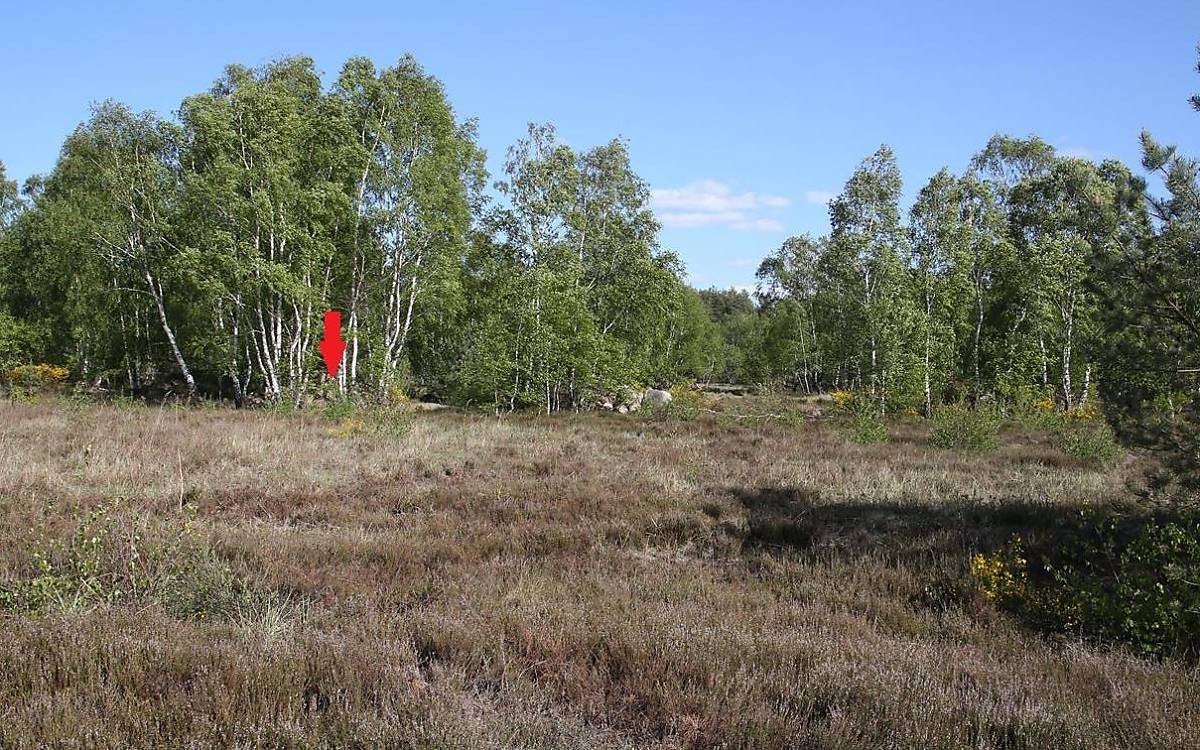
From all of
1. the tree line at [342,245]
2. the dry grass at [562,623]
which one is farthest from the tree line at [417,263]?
the dry grass at [562,623]

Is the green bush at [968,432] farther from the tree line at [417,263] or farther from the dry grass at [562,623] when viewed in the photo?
the tree line at [417,263]

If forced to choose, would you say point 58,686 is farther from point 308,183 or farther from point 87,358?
point 87,358

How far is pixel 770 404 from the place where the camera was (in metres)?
22.5

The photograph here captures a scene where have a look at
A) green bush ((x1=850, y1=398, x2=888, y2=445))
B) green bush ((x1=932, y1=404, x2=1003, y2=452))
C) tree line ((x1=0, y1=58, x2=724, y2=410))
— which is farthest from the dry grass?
tree line ((x1=0, y1=58, x2=724, y2=410))

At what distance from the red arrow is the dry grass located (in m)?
11.4

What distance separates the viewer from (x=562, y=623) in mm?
4648

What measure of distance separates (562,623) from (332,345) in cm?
2002

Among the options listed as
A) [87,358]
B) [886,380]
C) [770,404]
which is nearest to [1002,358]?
[886,380]

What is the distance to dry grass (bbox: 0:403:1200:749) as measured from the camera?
3291 millimetres

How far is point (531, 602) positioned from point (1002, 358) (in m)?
26.4

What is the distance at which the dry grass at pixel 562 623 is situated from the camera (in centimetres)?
329

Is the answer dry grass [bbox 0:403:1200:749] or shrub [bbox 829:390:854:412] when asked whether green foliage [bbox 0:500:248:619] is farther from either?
shrub [bbox 829:390:854:412]

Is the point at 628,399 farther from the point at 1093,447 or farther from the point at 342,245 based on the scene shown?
the point at 1093,447

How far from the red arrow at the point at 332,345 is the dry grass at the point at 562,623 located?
1141cm
